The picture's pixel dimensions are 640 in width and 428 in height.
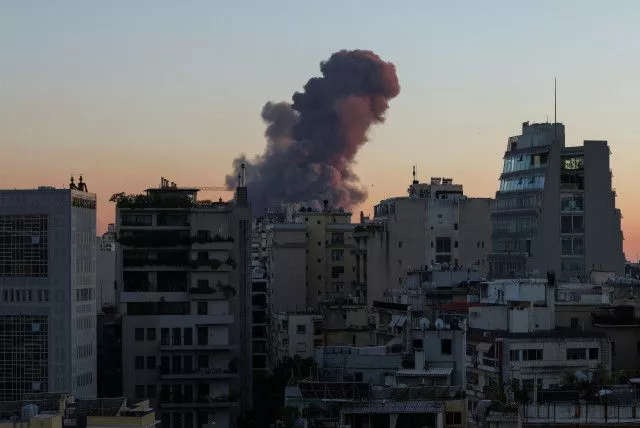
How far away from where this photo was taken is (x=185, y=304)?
4444 inches

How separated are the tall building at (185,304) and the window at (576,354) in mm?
23497

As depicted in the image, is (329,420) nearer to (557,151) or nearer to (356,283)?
(557,151)

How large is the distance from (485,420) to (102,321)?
52.9 m

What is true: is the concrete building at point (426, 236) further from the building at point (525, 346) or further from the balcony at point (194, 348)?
the building at point (525, 346)

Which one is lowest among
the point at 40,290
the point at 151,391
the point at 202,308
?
the point at 151,391

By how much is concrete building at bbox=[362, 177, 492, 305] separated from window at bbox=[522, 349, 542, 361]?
5233 centimetres

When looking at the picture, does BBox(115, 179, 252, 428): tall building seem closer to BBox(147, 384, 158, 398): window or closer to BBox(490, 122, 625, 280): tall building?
BBox(147, 384, 158, 398): window

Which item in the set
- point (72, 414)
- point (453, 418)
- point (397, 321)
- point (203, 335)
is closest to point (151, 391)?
point (203, 335)

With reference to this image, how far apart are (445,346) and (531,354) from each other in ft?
13.4

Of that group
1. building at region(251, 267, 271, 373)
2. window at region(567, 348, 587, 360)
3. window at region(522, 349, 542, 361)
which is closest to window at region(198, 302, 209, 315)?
building at region(251, 267, 271, 373)

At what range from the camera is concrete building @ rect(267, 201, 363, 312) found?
524 ft

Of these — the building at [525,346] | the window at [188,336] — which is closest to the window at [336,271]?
the window at [188,336]

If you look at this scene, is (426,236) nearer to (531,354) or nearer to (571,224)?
(571,224)

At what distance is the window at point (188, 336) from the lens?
110m
